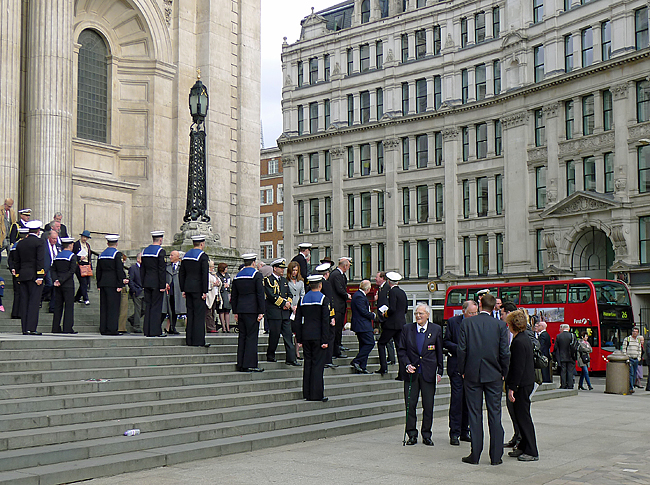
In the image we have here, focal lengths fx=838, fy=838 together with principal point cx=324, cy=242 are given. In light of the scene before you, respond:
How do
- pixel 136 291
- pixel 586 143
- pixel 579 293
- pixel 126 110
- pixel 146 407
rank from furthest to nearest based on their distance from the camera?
pixel 586 143
pixel 579 293
pixel 126 110
pixel 136 291
pixel 146 407

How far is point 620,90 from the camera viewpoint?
46094 mm

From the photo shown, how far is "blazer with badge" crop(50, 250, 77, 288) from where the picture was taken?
51.3ft

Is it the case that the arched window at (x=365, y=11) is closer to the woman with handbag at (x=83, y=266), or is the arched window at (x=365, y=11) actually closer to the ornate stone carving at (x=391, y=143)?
the ornate stone carving at (x=391, y=143)

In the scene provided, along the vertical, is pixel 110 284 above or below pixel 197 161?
below

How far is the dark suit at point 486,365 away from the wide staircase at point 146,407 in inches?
86.7

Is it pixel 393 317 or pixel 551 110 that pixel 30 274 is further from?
pixel 551 110

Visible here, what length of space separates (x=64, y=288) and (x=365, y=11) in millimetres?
53475

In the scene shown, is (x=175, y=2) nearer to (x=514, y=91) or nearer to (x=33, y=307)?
(x=33, y=307)

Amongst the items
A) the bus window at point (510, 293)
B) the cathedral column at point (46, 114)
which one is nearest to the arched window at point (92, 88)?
the cathedral column at point (46, 114)

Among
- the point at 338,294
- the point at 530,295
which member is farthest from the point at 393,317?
the point at 530,295

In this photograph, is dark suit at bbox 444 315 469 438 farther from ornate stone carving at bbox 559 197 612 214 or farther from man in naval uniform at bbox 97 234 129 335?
ornate stone carving at bbox 559 197 612 214

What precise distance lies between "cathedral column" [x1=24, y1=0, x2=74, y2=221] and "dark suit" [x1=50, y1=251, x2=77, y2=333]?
643 cm

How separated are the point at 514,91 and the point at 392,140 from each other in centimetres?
1133

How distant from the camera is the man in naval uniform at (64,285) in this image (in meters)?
15.7
